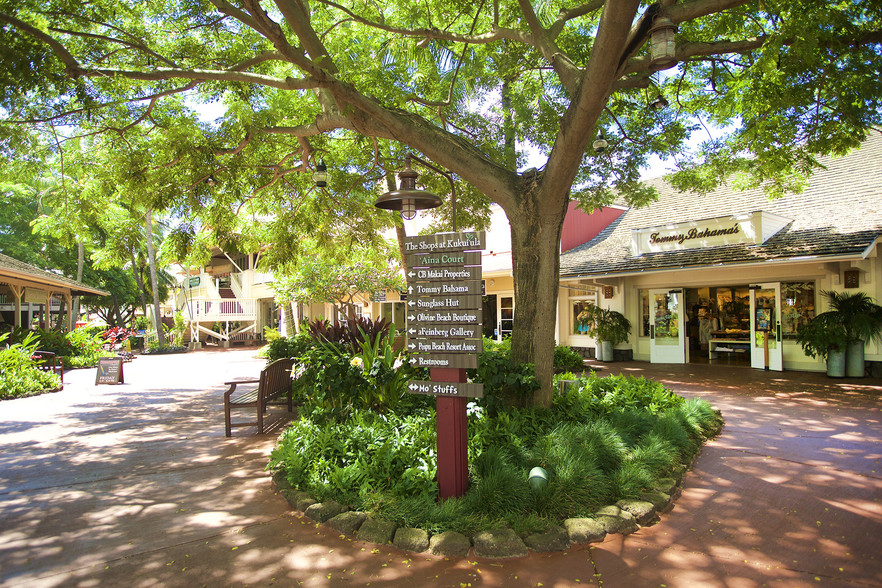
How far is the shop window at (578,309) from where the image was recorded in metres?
17.3

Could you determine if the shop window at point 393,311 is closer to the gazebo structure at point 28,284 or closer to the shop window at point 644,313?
the gazebo structure at point 28,284

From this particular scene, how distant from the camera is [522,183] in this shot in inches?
261

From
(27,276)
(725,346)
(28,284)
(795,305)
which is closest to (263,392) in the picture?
(795,305)

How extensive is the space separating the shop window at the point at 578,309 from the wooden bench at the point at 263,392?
11128 mm

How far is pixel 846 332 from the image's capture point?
36.1ft

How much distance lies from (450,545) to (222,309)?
97.3 ft

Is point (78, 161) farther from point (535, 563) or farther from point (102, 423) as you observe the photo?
point (535, 563)

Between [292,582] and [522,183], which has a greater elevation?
[522,183]

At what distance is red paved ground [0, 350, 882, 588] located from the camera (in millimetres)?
3484

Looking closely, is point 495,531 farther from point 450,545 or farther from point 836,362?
point 836,362

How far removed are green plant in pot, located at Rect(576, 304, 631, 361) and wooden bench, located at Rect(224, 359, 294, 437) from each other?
9932 mm

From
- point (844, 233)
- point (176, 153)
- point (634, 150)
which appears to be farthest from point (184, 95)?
point (844, 233)

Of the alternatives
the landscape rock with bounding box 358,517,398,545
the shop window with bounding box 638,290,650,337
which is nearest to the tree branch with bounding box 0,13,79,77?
the landscape rock with bounding box 358,517,398,545

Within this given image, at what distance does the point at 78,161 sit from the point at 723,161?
13238 millimetres
